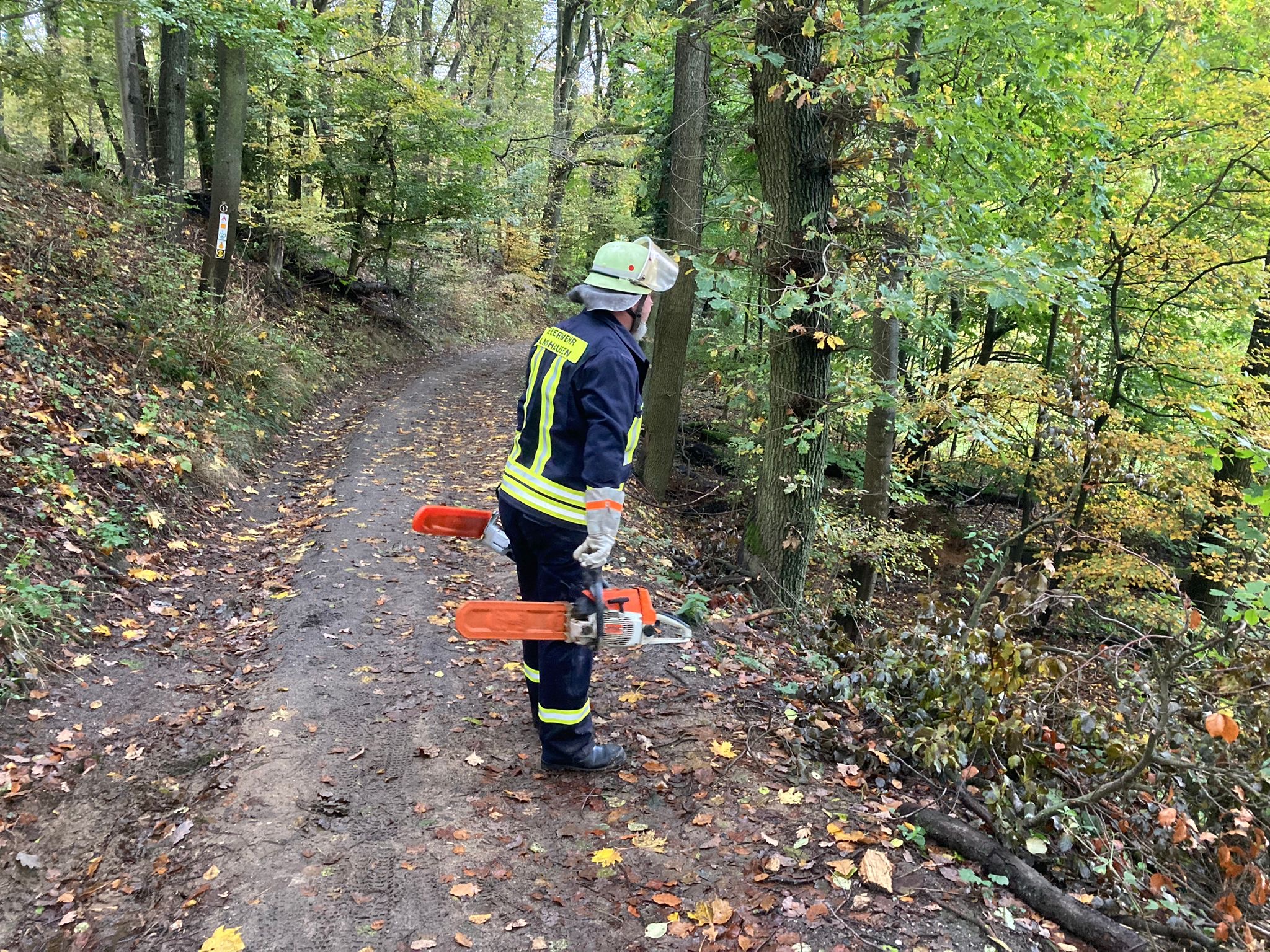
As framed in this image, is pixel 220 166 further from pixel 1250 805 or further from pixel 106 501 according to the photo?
pixel 1250 805

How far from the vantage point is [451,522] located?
14.3 ft

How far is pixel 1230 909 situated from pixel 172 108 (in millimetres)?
16016

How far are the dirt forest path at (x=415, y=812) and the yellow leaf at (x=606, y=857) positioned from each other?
0.01 meters

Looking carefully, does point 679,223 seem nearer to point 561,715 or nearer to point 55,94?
point 561,715

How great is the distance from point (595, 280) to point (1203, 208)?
451 inches

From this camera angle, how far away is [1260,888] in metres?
2.94

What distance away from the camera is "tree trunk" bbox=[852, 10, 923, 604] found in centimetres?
577

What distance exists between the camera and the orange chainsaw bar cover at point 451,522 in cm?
430

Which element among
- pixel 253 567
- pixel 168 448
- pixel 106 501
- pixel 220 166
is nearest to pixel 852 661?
pixel 253 567

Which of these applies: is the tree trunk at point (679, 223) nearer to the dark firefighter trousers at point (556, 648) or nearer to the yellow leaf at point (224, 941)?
the dark firefighter trousers at point (556, 648)

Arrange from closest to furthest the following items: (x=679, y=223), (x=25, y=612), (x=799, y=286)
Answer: (x=25, y=612) < (x=799, y=286) < (x=679, y=223)

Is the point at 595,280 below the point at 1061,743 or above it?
above

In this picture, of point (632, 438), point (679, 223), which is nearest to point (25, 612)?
point (632, 438)

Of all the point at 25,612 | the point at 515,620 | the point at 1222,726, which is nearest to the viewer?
the point at 1222,726
